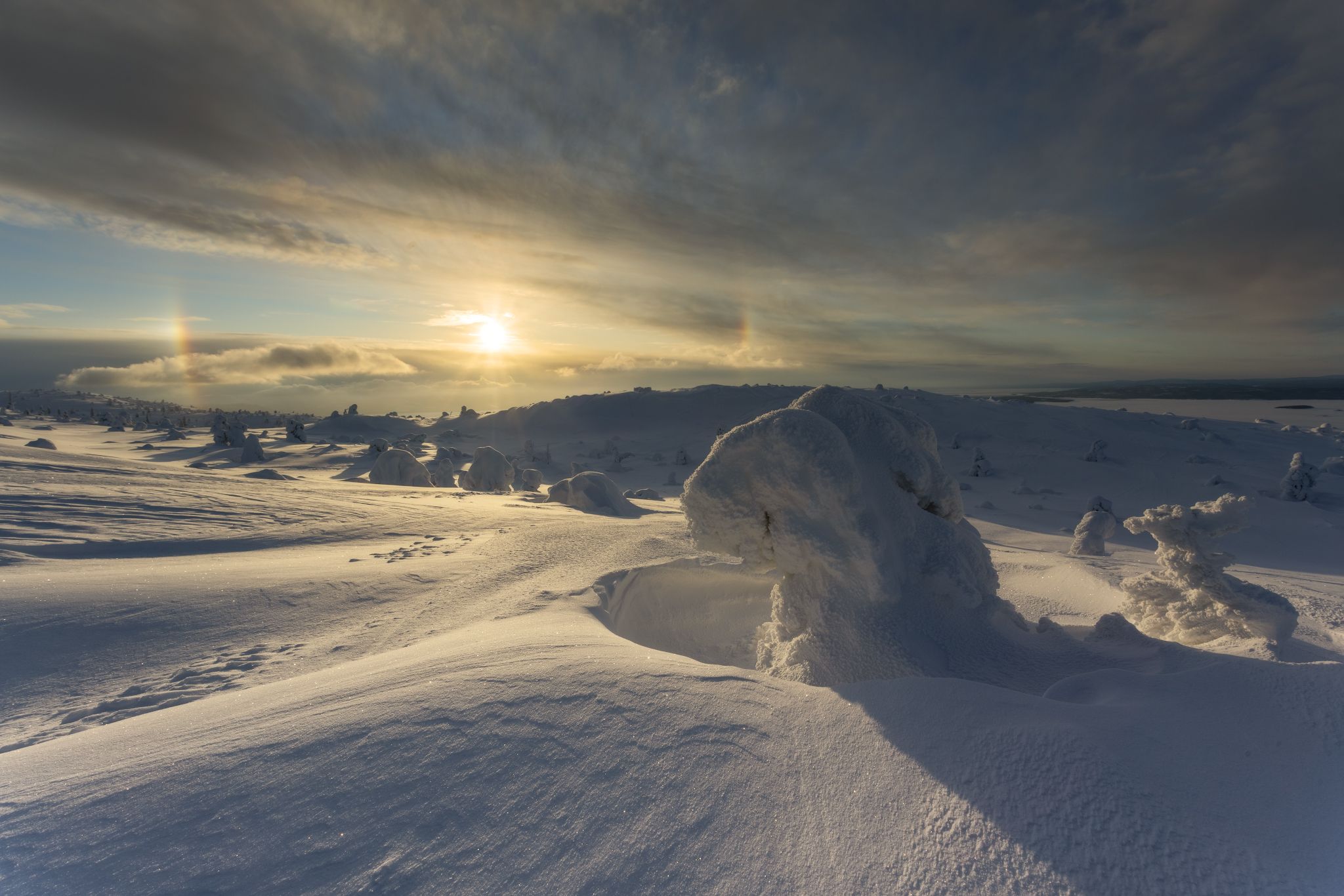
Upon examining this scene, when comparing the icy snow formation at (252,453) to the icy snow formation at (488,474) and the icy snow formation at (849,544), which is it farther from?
the icy snow formation at (849,544)

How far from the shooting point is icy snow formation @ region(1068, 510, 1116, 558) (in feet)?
25.2

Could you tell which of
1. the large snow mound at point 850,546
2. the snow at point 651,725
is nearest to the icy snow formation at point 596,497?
the snow at point 651,725

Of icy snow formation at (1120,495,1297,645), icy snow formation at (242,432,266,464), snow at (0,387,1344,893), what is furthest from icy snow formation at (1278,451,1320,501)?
icy snow formation at (242,432,266,464)

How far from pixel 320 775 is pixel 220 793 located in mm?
297

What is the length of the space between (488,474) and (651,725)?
14.7 m

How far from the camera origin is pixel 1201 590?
3.72m

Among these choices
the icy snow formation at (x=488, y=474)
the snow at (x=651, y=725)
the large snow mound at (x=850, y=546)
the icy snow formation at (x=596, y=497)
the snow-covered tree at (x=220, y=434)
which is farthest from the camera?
the snow-covered tree at (x=220, y=434)

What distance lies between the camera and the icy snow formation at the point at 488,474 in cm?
1577

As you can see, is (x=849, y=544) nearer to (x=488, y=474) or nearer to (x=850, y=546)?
(x=850, y=546)

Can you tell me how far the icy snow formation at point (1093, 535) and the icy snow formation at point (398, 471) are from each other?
51.2 feet

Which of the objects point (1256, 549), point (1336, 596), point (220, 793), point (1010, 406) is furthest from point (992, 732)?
point (1010, 406)

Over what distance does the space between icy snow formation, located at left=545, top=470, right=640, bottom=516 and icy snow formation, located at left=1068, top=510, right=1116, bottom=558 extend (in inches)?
308

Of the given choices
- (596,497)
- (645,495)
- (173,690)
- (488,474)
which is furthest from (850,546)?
Result: (488,474)

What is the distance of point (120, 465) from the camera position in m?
9.48
